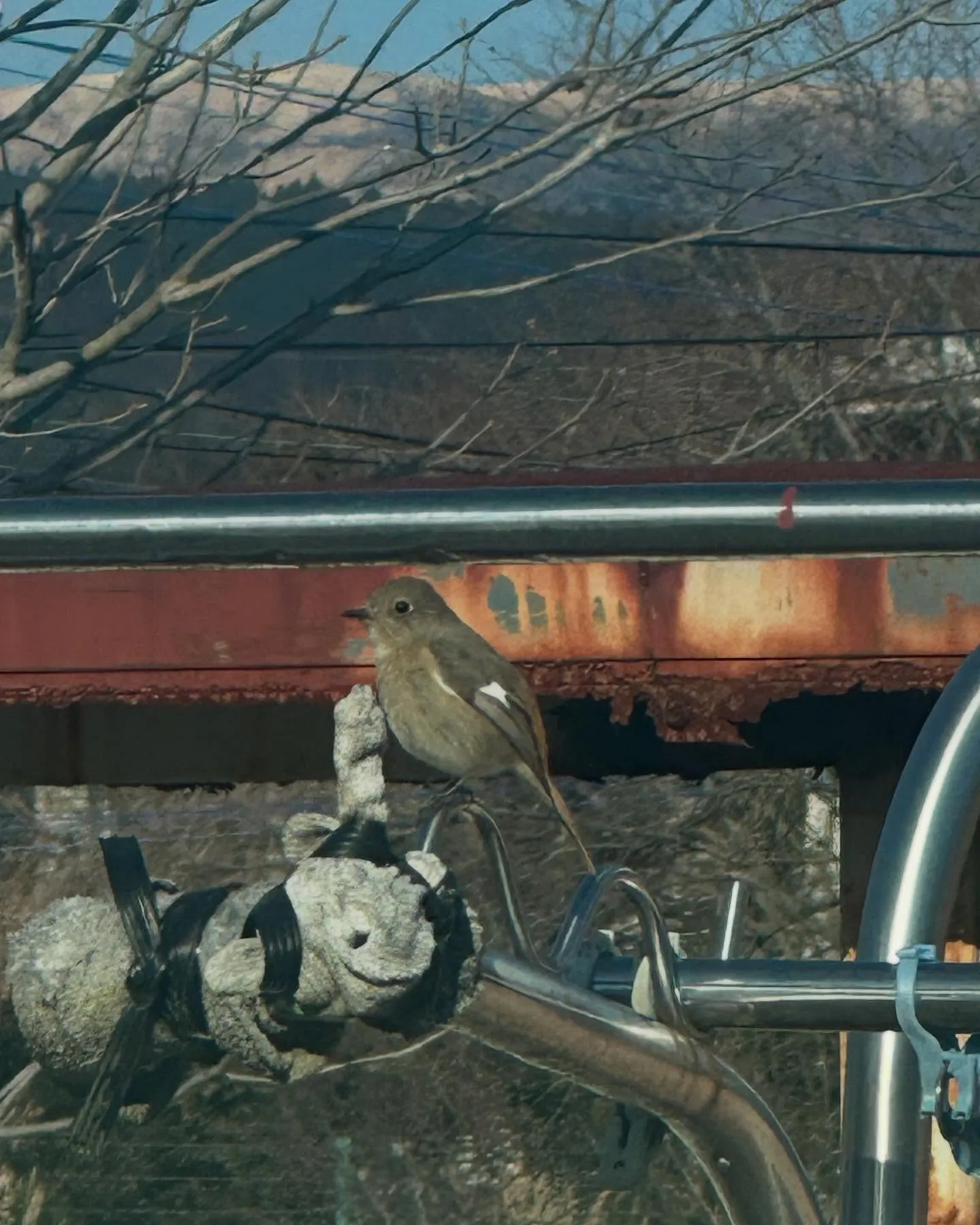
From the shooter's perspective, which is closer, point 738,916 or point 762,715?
point 738,916

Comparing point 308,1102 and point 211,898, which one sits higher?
point 211,898

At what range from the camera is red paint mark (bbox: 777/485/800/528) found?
953mm

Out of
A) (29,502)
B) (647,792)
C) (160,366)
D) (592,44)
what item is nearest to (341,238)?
(160,366)

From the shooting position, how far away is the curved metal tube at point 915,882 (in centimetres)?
100

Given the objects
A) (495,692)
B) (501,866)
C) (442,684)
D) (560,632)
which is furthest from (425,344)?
(501,866)

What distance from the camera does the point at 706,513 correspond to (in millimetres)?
959

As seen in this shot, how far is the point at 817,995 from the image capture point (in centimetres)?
96

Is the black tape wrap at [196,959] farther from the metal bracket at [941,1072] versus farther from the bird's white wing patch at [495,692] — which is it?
the bird's white wing patch at [495,692]

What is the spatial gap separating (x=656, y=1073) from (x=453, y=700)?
3.81 ft

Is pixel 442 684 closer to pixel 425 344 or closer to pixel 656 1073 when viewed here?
pixel 656 1073

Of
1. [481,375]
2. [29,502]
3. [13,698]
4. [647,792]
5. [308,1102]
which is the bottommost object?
[308,1102]

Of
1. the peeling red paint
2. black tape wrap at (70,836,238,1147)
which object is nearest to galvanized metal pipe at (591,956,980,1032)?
black tape wrap at (70,836,238,1147)

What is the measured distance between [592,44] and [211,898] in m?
6.17

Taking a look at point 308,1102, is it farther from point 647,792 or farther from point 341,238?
point 341,238
